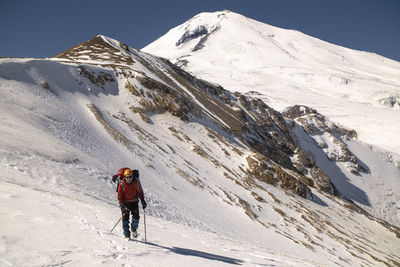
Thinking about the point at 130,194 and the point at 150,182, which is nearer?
the point at 130,194

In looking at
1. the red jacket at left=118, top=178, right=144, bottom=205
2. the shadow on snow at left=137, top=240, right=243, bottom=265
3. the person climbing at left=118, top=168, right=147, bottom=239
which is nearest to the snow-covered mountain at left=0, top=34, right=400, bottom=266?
the shadow on snow at left=137, top=240, right=243, bottom=265

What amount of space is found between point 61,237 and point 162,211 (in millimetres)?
10418

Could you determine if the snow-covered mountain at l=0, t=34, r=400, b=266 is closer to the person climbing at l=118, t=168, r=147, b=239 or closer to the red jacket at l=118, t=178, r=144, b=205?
→ the person climbing at l=118, t=168, r=147, b=239

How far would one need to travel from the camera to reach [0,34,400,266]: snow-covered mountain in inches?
272

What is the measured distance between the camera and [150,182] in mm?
21062

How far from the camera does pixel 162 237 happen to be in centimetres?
916

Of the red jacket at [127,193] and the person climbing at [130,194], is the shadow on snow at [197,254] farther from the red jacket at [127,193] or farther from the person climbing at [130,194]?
the red jacket at [127,193]

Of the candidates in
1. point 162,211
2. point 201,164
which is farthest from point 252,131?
point 162,211

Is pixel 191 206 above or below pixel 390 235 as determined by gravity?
above

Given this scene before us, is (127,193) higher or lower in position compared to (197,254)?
higher

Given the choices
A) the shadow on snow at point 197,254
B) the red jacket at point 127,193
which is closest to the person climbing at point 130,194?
the red jacket at point 127,193

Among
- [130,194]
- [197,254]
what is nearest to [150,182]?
[130,194]

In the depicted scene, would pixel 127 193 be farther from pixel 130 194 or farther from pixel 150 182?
pixel 150 182

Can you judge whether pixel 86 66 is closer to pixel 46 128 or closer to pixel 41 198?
pixel 46 128
